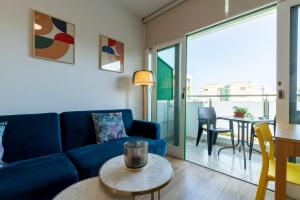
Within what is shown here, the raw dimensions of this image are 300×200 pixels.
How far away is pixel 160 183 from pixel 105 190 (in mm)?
341

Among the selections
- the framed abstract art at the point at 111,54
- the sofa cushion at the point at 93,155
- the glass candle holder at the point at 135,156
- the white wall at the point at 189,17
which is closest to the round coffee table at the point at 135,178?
the glass candle holder at the point at 135,156

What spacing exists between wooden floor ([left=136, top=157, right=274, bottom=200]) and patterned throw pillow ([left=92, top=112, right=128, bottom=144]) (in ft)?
2.61

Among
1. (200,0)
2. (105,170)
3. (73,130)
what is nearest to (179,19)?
(200,0)

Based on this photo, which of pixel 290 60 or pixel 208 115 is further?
pixel 208 115

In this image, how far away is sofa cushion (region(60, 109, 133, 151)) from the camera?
6.15 ft

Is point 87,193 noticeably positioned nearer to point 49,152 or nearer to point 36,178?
point 36,178

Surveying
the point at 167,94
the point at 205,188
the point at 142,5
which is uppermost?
the point at 142,5

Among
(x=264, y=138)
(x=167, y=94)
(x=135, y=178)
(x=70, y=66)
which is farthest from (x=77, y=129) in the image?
(x=264, y=138)

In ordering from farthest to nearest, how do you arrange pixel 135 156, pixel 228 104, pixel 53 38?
1. pixel 228 104
2. pixel 53 38
3. pixel 135 156

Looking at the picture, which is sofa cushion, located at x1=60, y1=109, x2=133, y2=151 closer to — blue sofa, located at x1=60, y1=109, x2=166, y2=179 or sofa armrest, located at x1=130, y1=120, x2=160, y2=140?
blue sofa, located at x1=60, y1=109, x2=166, y2=179

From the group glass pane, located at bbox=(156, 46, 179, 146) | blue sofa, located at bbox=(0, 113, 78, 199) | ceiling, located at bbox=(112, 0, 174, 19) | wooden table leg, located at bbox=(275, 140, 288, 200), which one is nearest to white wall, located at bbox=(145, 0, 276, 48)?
ceiling, located at bbox=(112, 0, 174, 19)

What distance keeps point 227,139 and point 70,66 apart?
322 cm

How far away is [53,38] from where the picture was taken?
1939 mm

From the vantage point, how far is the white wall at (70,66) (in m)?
1.67
